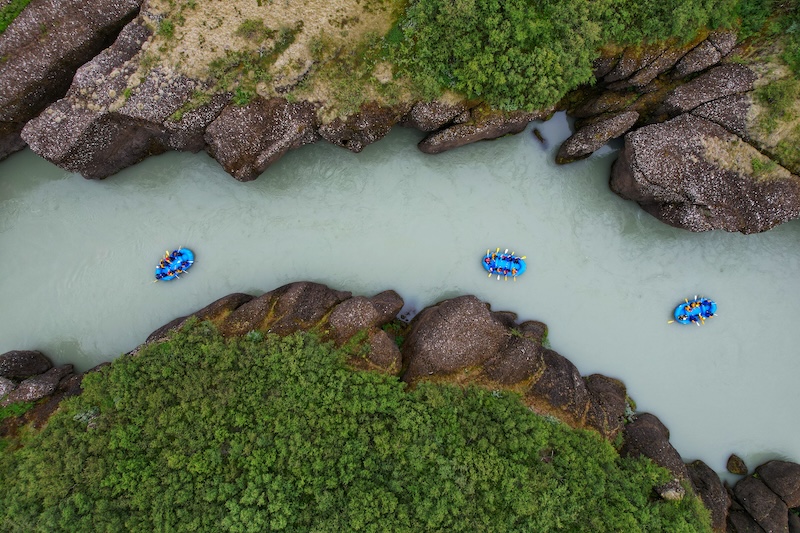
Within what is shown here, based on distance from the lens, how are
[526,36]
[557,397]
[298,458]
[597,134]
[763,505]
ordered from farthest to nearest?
1. [597,134]
2. [763,505]
3. [557,397]
4. [526,36]
5. [298,458]

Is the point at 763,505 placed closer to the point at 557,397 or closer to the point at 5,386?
the point at 557,397

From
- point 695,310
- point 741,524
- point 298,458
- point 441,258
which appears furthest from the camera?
point 441,258

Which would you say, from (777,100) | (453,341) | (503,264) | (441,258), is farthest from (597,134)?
(453,341)

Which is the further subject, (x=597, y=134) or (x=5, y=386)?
(x=597, y=134)

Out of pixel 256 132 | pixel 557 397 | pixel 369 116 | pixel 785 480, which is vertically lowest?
pixel 785 480

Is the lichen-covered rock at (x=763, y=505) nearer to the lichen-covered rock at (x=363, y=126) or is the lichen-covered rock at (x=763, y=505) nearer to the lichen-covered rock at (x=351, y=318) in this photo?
the lichen-covered rock at (x=351, y=318)

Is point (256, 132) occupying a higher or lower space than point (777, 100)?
higher

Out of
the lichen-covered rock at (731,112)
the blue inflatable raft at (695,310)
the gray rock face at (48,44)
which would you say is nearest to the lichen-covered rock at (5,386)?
the gray rock face at (48,44)
